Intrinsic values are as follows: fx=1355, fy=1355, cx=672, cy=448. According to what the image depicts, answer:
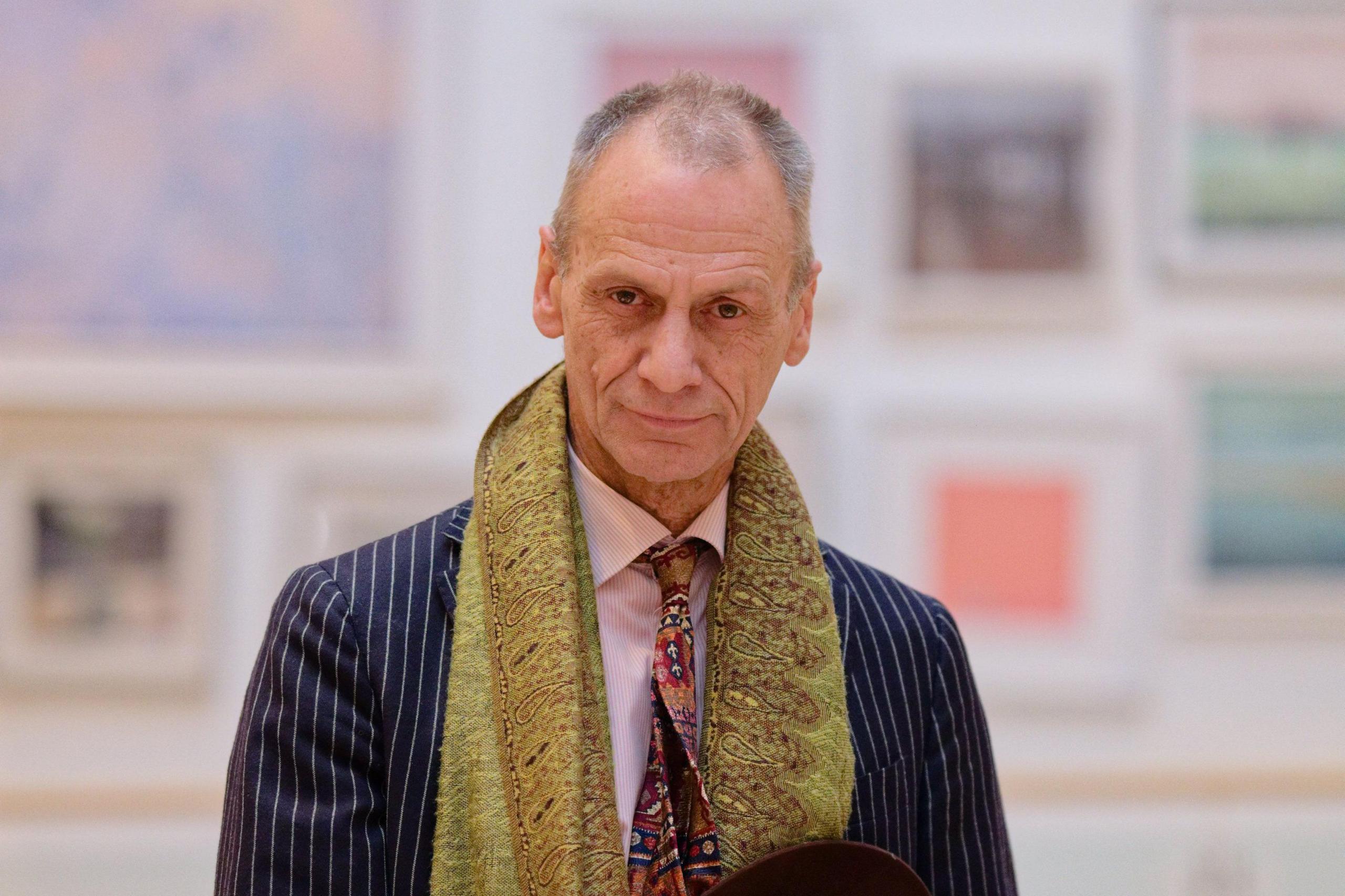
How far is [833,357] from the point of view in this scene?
2156 millimetres

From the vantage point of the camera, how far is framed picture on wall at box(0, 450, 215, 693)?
208cm

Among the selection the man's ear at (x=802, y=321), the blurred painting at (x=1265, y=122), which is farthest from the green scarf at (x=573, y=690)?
the blurred painting at (x=1265, y=122)

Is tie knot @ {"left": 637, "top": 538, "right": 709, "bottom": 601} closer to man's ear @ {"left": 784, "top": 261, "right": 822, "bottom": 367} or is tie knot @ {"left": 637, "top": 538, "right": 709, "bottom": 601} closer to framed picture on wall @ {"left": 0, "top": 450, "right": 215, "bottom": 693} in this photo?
man's ear @ {"left": 784, "top": 261, "right": 822, "bottom": 367}

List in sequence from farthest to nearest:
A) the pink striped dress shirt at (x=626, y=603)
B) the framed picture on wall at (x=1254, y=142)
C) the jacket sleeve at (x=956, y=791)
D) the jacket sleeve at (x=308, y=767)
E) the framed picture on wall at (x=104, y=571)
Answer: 1. the framed picture on wall at (x=1254, y=142)
2. the framed picture on wall at (x=104, y=571)
3. the jacket sleeve at (x=956, y=791)
4. the pink striped dress shirt at (x=626, y=603)
5. the jacket sleeve at (x=308, y=767)

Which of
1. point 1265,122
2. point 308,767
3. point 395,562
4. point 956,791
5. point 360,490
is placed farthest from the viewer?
point 1265,122

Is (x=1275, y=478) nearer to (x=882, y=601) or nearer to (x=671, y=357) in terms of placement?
(x=882, y=601)

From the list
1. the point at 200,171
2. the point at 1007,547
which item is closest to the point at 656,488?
the point at 1007,547

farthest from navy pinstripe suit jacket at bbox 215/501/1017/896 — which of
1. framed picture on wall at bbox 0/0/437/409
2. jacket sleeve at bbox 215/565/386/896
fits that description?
framed picture on wall at bbox 0/0/437/409

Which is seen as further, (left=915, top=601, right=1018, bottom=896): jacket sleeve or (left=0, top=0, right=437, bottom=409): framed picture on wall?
(left=0, top=0, right=437, bottom=409): framed picture on wall

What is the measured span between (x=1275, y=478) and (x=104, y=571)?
1893mm

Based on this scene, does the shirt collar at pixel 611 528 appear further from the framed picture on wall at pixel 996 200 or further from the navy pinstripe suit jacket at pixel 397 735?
the framed picture on wall at pixel 996 200

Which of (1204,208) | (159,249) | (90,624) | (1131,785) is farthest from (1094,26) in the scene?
(90,624)

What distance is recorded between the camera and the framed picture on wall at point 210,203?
2.09 meters

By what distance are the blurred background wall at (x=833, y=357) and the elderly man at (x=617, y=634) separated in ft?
3.15
